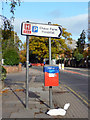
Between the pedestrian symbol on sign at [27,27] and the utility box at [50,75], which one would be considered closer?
the pedestrian symbol on sign at [27,27]

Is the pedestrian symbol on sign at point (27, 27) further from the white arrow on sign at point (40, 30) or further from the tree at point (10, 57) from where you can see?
the tree at point (10, 57)

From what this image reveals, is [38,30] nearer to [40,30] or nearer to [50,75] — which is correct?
[40,30]

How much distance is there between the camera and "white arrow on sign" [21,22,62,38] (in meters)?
5.45

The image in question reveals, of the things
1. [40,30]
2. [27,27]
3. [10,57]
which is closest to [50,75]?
[40,30]

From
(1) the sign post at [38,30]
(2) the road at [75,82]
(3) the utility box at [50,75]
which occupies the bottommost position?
(2) the road at [75,82]

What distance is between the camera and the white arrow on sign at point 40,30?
17.9 feet

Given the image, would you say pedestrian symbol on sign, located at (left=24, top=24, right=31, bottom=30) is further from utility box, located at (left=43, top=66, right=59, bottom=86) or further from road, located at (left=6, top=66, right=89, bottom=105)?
road, located at (left=6, top=66, right=89, bottom=105)

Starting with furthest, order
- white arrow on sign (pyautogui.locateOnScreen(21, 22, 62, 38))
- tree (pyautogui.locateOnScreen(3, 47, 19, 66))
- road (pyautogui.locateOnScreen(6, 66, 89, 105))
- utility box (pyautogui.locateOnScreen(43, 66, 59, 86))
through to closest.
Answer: tree (pyautogui.locateOnScreen(3, 47, 19, 66))
road (pyautogui.locateOnScreen(6, 66, 89, 105))
utility box (pyautogui.locateOnScreen(43, 66, 59, 86))
white arrow on sign (pyautogui.locateOnScreen(21, 22, 62, 38))

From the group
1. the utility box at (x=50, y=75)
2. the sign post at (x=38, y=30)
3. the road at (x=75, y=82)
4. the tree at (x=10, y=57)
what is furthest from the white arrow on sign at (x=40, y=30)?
the tree at (x=10, y=57)

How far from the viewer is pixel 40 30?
565cm

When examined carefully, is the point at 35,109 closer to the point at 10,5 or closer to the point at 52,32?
the point at 52,32

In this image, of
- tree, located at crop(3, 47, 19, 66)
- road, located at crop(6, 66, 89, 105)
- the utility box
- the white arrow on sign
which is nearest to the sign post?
the white arrow on sign

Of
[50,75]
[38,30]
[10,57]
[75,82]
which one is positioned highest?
[38,30]

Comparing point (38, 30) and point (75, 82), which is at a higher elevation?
point (38, 30)
